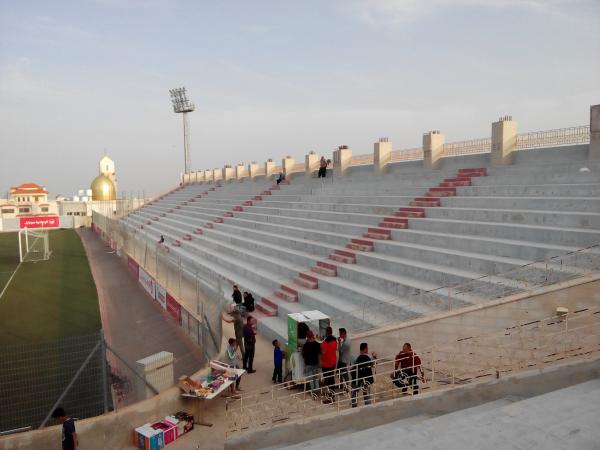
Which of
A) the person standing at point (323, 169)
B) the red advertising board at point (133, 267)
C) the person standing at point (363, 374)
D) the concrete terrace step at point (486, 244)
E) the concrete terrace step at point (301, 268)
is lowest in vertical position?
the red advertising board at point (133, 267)

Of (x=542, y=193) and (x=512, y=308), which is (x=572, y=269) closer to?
(x=512, y=308)

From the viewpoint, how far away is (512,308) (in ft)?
26.6

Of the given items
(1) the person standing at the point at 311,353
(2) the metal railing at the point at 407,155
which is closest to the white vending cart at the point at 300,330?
(1) the person standing at the point at 311,353

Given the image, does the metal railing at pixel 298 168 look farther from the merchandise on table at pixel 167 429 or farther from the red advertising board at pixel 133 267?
the merchandise on table at pixel 167 429

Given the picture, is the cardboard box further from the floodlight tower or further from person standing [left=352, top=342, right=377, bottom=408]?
the floodlight tower

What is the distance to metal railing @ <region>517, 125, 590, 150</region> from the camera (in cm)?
1427

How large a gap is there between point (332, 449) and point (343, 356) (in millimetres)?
3234

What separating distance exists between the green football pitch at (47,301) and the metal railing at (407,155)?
14.8 metres

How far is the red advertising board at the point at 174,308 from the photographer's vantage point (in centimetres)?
1489

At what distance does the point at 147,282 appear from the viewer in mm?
19953

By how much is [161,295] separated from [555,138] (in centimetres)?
1468

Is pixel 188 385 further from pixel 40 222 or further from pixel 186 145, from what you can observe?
pixel 186 145

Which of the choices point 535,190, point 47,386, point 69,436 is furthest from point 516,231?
point 47,386

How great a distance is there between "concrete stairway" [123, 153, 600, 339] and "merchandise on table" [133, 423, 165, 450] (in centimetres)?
505
